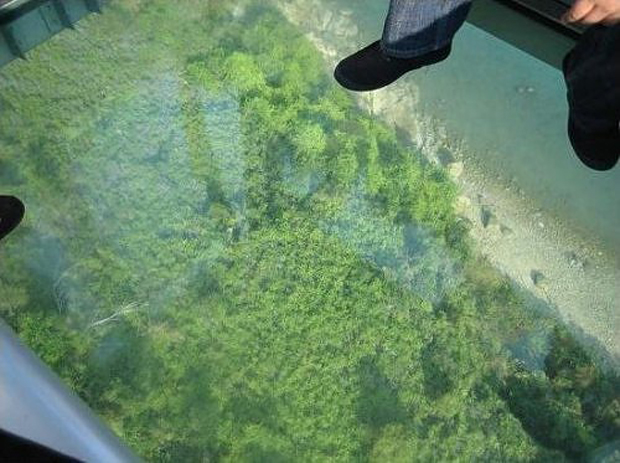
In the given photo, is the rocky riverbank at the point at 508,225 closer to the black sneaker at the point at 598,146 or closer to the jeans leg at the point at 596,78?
the black sneaker at the point at 598,146

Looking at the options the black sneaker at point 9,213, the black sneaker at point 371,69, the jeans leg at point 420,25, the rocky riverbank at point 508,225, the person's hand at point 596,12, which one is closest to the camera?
the person's hand at point 596,12

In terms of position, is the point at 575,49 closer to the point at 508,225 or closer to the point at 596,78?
the point at 596,78

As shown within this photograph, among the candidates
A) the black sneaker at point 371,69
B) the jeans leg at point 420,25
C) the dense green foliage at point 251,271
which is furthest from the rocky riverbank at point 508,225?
the jeans leg at point 420,25

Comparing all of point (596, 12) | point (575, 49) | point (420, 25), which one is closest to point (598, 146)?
point (575, 49)

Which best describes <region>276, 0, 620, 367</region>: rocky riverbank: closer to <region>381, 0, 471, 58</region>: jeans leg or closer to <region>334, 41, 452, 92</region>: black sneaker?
<region>334, 41, 452, 92</region>: black sneaker

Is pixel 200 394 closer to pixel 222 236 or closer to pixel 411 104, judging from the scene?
pixel 222 236

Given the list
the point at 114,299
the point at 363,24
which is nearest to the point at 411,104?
the point at 363,24

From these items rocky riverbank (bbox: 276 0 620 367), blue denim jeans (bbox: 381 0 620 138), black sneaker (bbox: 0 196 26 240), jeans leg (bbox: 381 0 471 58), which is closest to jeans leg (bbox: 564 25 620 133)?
blue denim jeans (bbox: 381 0 620 138)
